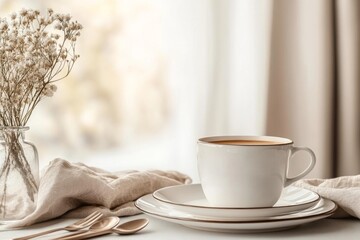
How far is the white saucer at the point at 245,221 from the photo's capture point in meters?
0.96

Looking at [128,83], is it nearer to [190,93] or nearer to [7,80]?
[190,93]

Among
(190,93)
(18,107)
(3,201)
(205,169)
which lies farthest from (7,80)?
(190,93)

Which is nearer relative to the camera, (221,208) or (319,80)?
(221,208)

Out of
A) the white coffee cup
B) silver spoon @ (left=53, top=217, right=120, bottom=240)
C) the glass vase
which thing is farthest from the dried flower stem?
the white coffee cup

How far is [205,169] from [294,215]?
0.46ft

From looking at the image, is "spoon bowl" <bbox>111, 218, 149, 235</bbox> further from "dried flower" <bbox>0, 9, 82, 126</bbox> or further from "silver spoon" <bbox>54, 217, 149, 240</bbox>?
"dried flower" <bbox>0, 9, 82, 126</bbox>

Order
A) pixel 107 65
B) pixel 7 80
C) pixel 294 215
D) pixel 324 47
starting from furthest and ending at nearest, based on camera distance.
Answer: pixel 107 65 < pixel 324 47 < pixel 7 80 < pixel 294 215

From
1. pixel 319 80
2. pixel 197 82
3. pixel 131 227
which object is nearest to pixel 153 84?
pixel 197 82

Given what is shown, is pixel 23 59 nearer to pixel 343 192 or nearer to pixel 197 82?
pixel 343 192

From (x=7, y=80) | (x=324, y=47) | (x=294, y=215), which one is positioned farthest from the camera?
(x=324, y=47)

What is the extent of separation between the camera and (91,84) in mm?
1749

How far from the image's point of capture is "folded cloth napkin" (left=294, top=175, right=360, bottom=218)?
108 centimetres

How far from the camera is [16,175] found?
1.10 m

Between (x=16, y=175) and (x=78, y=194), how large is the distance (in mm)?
100
